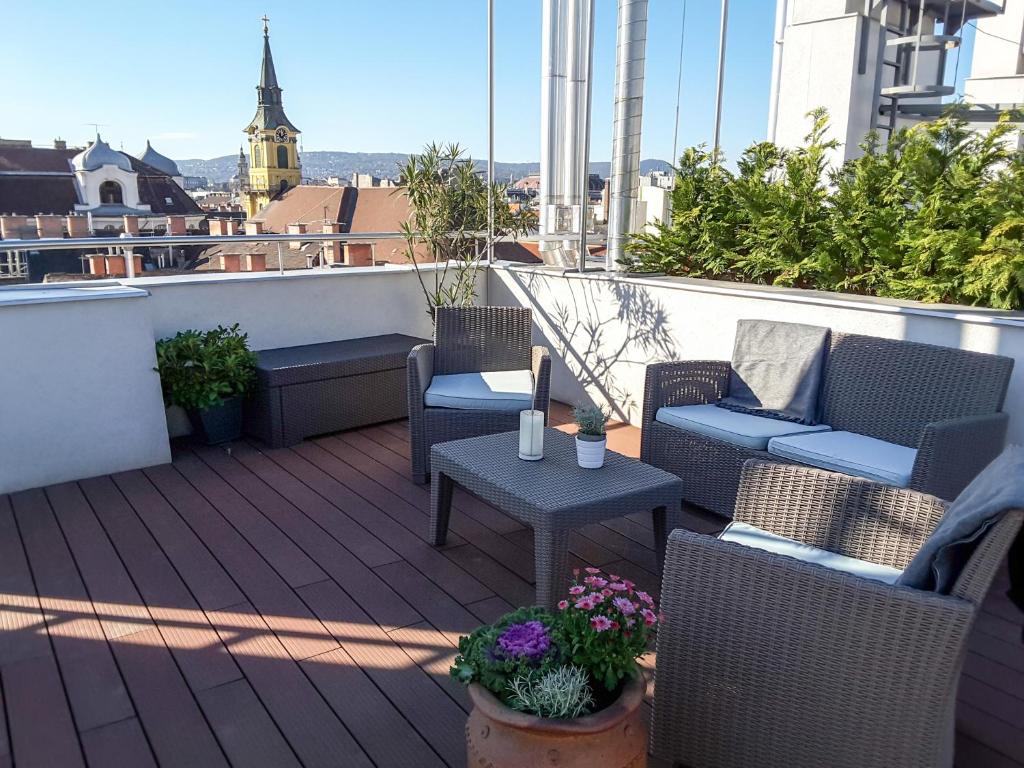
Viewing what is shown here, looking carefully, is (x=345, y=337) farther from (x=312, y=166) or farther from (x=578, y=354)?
(x=312, y=166)

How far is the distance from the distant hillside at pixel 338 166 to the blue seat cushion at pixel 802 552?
3159mm

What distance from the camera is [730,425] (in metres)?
3.06

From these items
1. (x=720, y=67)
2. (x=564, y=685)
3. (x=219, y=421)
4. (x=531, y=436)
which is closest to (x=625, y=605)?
(x=564, y=685)

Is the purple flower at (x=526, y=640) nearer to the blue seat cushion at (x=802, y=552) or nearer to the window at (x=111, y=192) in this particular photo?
the blue seat cushion at (x=802, y=552)

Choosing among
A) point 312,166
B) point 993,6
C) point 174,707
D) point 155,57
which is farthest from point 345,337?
point 312,166

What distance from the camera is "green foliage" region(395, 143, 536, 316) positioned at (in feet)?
16.1

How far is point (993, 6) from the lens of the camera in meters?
8.48

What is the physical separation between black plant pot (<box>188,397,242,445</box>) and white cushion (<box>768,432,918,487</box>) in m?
2.69

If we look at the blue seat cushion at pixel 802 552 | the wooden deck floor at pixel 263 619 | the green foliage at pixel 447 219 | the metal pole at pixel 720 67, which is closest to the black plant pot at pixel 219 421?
the wooden deck floor at pixel 263 619

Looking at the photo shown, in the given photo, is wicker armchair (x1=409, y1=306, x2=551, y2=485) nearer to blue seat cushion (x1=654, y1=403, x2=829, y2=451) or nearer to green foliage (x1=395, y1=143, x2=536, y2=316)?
blue seat cushion (x1=654, y1=403, x2=829, y2=451)

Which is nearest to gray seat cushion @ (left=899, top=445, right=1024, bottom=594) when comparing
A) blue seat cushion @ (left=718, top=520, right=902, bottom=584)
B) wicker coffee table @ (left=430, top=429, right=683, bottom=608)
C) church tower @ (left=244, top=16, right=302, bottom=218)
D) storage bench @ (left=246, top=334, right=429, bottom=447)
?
blue seat cushion @ (left=718, top=520, right=902, bottom=584)

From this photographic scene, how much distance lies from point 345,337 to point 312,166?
3595 inches

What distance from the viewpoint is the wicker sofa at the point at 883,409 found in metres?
2.52

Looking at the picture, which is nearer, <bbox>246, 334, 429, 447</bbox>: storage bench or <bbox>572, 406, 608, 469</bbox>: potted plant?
<bbox>572, 406, 608, 469</bbox>: potted plant
